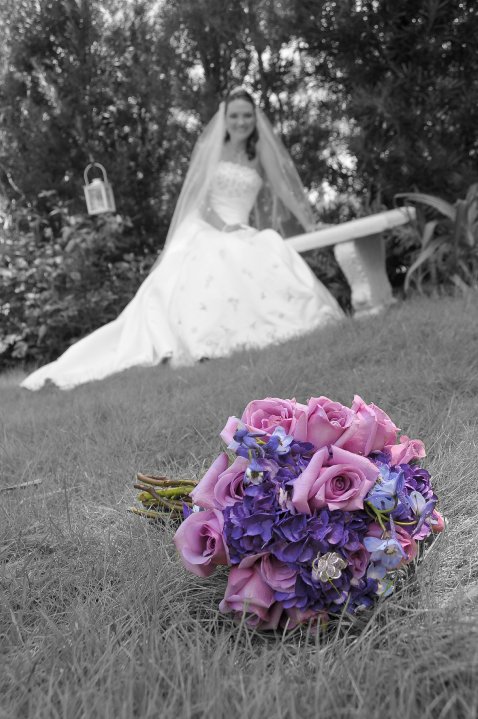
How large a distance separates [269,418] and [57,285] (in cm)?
448

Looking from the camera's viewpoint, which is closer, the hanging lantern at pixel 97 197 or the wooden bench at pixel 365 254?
A: the wooden bench at pixel 365 254

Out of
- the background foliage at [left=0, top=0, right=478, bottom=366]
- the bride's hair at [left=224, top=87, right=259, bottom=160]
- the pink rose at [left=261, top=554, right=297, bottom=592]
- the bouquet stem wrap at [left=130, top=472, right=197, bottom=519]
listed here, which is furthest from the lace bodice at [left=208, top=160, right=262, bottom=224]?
the pink rose at [left=261, top=554, right=297, bottom=592]

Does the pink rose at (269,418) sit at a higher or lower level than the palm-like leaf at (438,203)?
lower

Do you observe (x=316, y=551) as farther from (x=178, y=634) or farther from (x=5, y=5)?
(x=5, y=5)

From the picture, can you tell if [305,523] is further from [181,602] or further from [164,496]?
[164,496]

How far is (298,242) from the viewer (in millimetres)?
4371

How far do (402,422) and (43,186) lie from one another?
4.55m

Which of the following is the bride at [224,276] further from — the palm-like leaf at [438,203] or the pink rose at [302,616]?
the pink rose at [302,616]

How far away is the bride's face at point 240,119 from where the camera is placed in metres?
4.76

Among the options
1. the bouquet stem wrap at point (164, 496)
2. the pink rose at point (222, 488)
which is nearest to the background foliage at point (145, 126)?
the bouquet stem wrap at point (164, 496)

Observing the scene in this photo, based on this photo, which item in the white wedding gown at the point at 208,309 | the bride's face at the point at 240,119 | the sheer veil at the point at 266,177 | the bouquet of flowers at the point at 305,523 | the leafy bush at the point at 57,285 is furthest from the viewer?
the leafy bush at the point at 57,285

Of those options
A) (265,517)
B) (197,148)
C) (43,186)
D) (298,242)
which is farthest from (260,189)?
(265,517)

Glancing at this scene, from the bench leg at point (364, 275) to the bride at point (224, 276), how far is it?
0.19 meters

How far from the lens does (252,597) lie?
3.35 feet
